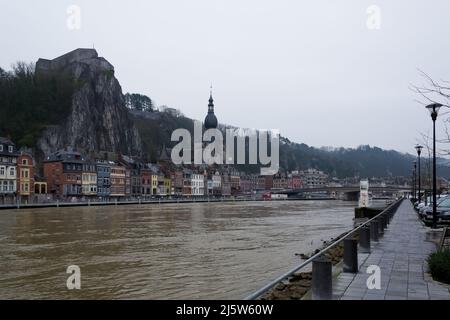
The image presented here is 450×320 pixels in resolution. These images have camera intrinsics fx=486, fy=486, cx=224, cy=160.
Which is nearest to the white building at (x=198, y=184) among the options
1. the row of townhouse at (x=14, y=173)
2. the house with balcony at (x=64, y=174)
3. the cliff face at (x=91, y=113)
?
the cliff face at (x=91, y=113)

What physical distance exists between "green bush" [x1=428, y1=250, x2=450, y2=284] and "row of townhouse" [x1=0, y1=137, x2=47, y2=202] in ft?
257

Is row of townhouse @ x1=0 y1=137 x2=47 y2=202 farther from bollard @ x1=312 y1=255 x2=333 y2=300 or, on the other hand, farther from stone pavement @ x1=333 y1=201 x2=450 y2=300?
bollard @ x1=312 y1=255 x2=333 y2=300

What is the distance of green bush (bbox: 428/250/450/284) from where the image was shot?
10047 mm

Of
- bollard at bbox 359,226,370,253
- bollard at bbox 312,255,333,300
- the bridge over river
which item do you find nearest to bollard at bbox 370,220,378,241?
bollard at bbox 359,226,370,253

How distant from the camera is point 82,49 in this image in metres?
146

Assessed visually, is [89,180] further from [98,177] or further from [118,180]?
[118,180]

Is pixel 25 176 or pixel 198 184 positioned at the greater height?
pixel 25 176

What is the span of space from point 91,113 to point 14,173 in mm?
Result: 49797

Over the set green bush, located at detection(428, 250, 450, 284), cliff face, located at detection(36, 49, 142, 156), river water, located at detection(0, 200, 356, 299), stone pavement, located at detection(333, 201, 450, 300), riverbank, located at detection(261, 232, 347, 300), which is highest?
cliff face, located at detection(36, 49, 142, 156)

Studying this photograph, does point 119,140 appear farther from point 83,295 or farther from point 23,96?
point 83,295

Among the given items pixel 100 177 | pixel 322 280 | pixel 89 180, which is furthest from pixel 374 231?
pixel 100 177

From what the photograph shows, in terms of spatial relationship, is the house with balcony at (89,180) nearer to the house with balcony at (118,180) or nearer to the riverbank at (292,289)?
the house with balcony at (118,180)

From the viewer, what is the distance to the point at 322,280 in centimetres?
810
